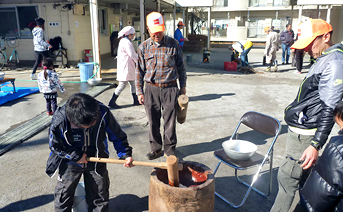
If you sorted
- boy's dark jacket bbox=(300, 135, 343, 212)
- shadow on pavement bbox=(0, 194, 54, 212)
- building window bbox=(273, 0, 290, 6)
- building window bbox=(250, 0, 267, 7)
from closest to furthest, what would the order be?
boy's dark jacket bbox=(300, 135, 343, 212), shadow on pavement bbox=(0, 194, 54, 212), building window bbox=(273, 0, 290, 6), building window bbox=(250, 0, 267, 7)

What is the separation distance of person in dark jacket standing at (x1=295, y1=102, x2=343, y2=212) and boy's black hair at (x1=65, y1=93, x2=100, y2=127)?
1.66 m

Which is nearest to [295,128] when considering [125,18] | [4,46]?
[4,46]

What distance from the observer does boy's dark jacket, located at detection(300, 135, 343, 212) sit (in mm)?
1651

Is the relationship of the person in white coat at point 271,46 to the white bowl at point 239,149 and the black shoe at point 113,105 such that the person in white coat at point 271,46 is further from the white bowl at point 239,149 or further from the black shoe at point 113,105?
the white bowl at point 239,149

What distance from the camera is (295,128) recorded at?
2582 mm

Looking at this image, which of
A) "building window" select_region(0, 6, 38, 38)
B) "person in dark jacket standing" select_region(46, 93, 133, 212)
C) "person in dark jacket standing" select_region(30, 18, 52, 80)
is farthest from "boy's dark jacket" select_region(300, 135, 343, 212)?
"building window" select_region(0, 6, 38, 38)

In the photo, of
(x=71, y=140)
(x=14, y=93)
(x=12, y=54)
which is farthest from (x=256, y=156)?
(x=12, y=54)

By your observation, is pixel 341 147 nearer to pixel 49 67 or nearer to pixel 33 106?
pixel 49 67

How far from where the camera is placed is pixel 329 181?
1.70 meters

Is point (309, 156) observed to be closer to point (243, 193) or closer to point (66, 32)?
point (243, 193)

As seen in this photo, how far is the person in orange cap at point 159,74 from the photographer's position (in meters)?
3.89

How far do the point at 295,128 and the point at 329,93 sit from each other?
48 cm

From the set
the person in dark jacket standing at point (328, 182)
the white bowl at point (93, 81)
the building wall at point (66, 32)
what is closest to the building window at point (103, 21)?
the building wall at point (66, 32)

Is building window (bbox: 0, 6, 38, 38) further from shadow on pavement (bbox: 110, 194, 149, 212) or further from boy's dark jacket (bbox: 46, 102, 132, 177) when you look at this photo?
boy's dark jacket (bbox: 46, 102, 132, 177)
